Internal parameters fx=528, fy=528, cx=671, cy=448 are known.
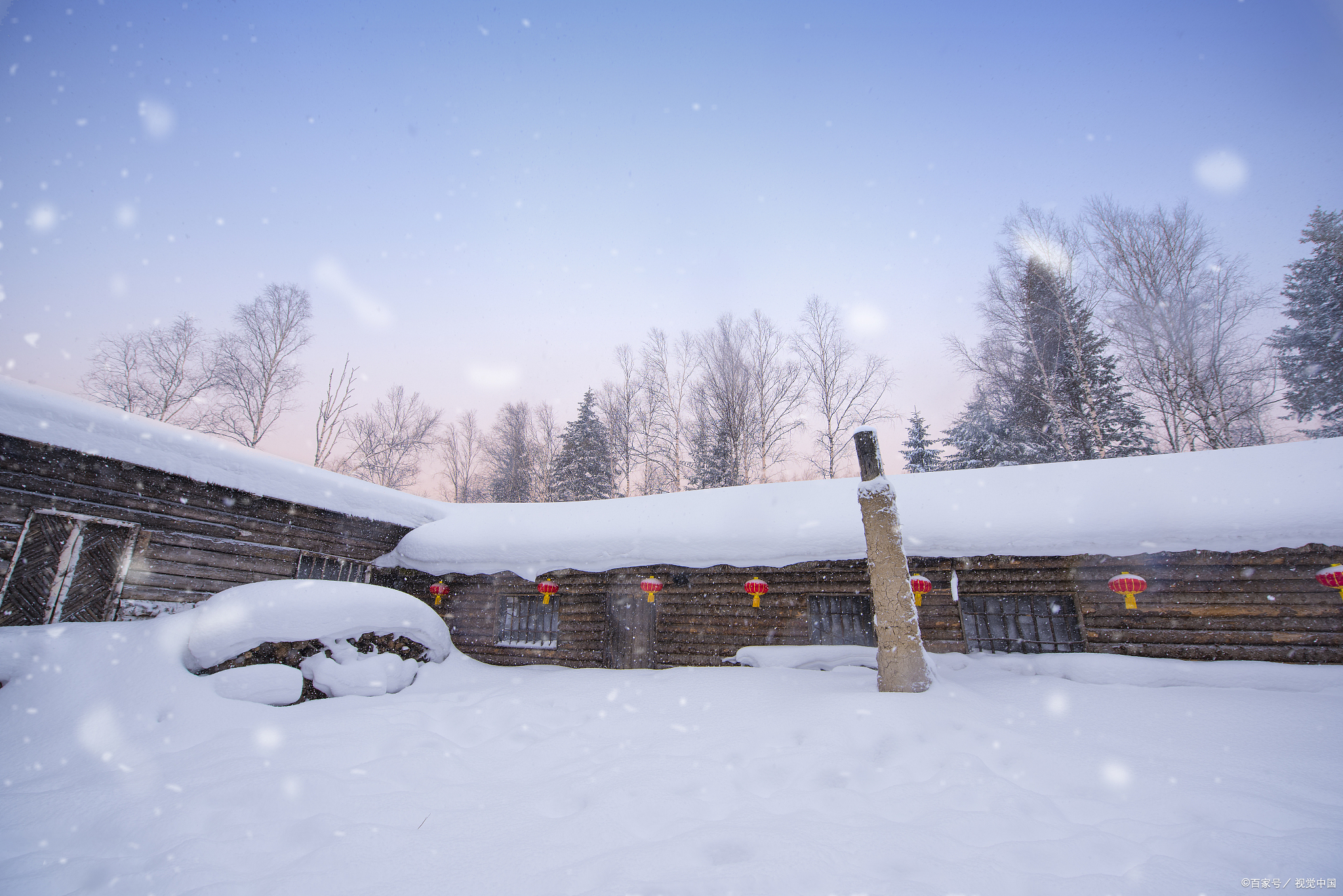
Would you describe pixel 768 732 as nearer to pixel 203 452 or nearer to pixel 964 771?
pixel 964 771

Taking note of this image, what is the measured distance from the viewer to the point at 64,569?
7.11 meters

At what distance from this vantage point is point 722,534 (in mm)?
9219

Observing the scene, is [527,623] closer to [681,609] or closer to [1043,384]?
[681,609]

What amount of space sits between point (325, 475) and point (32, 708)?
6.87m

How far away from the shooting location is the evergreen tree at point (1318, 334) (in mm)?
16047

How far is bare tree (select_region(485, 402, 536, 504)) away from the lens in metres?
25.1

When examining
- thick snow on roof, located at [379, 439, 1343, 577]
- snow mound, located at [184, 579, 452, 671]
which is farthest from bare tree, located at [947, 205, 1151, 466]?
snow mound, located at [184, 579, 452, 671]

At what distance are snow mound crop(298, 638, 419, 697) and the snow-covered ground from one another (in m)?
0.31

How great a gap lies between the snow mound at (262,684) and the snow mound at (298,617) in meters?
0.22

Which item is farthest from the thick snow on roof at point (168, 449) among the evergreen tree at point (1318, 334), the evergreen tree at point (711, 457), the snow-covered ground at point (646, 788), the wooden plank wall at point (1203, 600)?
the evergreen tree at point (1318, 334)

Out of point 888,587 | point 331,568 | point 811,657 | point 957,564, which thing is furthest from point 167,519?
point 957,564

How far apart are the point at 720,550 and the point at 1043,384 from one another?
13.3 meters

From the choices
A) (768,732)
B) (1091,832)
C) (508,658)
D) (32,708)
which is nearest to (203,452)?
(32,708)

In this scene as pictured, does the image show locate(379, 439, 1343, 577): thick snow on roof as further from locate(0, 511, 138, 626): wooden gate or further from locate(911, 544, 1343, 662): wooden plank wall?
locate(0, 511, 138, 626): wooden gate
